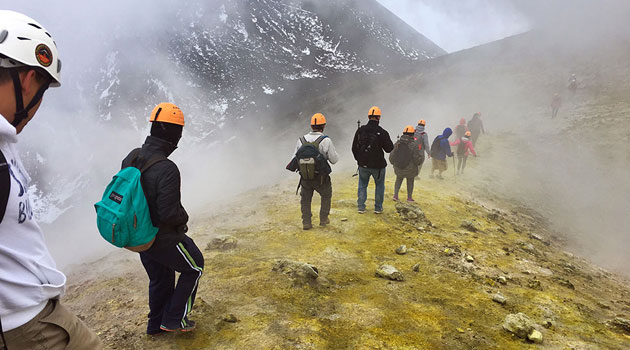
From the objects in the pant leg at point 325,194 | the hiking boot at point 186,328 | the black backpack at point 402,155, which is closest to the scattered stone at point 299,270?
the hiking boot at point 186,328

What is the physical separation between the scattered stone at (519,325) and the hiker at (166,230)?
11.8 feet

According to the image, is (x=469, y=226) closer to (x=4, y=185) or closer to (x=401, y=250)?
(x=401, y=250)

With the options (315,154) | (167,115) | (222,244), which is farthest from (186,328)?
(315,154)

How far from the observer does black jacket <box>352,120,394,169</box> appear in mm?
7633

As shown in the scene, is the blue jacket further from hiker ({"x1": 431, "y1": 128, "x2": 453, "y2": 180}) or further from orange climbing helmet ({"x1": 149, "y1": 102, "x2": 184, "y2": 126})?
orange climbing helmet ({"x1": 149, "y1": 102, "x2": 184, "y2": 126})

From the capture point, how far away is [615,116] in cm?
1969

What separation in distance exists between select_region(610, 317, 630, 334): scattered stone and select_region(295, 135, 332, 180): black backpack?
4.85m

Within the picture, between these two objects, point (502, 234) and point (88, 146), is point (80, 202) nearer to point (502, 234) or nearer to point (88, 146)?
point (88, 146)

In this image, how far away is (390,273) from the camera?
5309mm

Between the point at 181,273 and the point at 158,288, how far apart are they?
15.2 inches

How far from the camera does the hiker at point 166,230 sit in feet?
9.51

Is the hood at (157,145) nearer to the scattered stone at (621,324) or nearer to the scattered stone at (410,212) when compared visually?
the scattered stone at (621,324)

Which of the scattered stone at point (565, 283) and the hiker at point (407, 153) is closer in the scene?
the scattered stone at point (565, 283)

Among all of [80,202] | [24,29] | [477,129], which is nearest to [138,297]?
[24,29]
